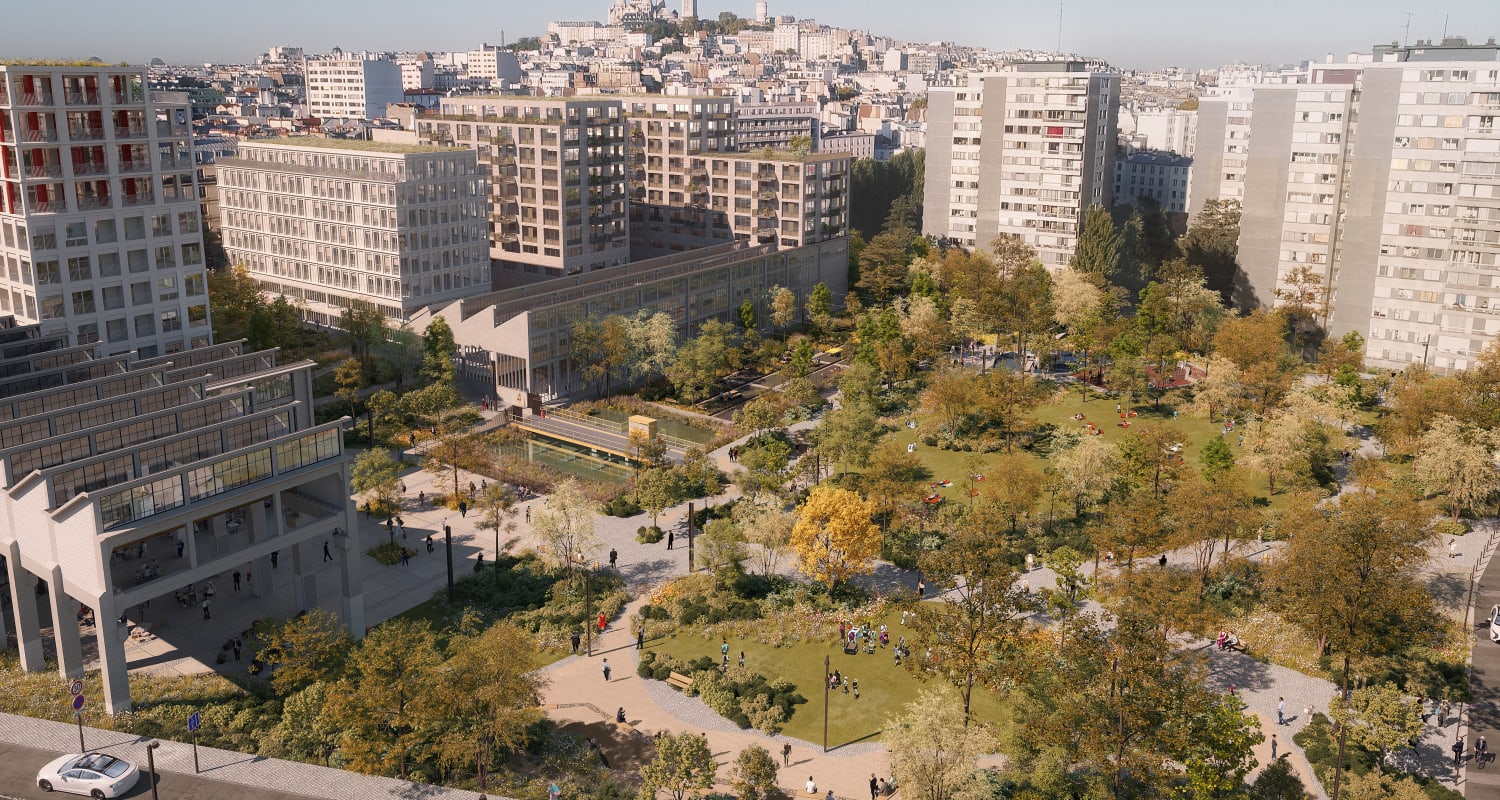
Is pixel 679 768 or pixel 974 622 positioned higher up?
pixel 974 622

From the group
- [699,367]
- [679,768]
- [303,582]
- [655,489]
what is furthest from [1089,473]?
[303,582]

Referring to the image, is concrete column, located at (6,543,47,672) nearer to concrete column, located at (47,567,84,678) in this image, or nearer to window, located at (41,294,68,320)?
concrete column, located at (47,567,84,678)

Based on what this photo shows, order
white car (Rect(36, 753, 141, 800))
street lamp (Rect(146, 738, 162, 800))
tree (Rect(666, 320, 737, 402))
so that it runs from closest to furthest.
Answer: street lamp (Rect(146, 738, 162, 800)) → white car (Rect(36, 753, 141, 800)) → tree (Rect(666, 320, 737, 402))

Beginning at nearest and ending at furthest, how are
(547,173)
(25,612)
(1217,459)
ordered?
(25,612) → (1217,459) → (547,173)

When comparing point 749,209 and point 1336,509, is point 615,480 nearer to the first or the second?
point 1336,509

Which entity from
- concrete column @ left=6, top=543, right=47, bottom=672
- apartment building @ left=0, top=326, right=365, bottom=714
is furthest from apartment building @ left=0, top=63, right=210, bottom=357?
concrete column @ left=6, top=543, right=47, bottom=672

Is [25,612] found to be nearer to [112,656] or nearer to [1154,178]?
[112,656]

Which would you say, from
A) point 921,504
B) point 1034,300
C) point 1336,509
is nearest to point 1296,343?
point 1034,300
